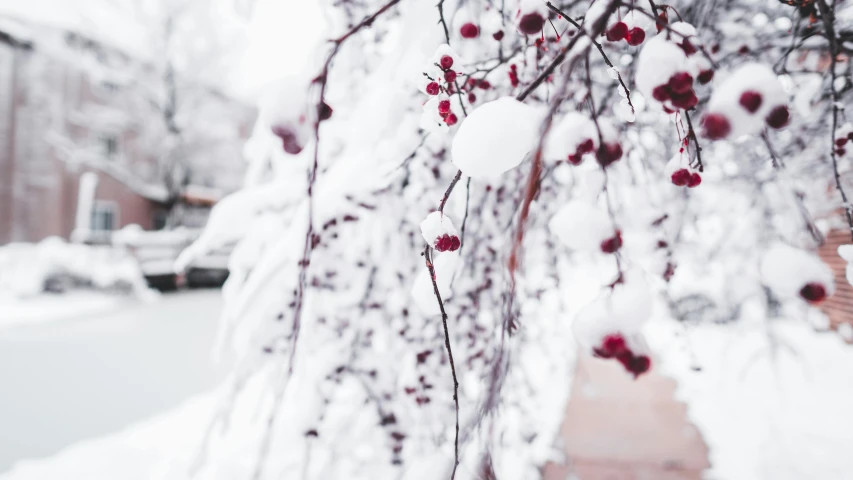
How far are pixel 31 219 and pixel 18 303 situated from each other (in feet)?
25.0

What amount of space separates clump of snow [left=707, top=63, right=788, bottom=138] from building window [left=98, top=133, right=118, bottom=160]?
60.2 feet

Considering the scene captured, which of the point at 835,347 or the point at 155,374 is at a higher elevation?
the point at 835,347

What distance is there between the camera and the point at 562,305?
5.65ft

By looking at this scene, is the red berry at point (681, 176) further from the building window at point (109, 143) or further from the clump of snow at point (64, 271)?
the building window at point (109, 143)

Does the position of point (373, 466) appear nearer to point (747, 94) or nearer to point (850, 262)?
point (850, 262)

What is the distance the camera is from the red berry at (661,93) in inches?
23.3

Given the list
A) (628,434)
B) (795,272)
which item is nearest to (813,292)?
(795,272)

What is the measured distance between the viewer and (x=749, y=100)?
1.76ft

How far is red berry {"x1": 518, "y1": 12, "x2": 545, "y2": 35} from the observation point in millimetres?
758

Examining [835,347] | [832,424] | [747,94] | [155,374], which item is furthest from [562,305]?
[835,347]

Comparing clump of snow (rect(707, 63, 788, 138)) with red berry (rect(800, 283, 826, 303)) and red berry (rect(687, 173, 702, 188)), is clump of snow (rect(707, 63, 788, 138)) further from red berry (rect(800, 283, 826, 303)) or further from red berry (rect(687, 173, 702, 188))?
red berry (rect(800, 283, 826, 303))

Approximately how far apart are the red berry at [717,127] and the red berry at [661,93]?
7 centimetres

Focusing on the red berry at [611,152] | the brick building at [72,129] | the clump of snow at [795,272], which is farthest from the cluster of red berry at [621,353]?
the brick building at [72,129]

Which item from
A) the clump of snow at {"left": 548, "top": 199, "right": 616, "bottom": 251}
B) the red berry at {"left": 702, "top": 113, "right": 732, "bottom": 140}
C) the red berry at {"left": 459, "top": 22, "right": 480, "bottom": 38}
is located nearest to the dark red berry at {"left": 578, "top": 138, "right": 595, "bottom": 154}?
the clump of snow at {"left": 548, "top": 199, "right": 616, "bottom": 251}
